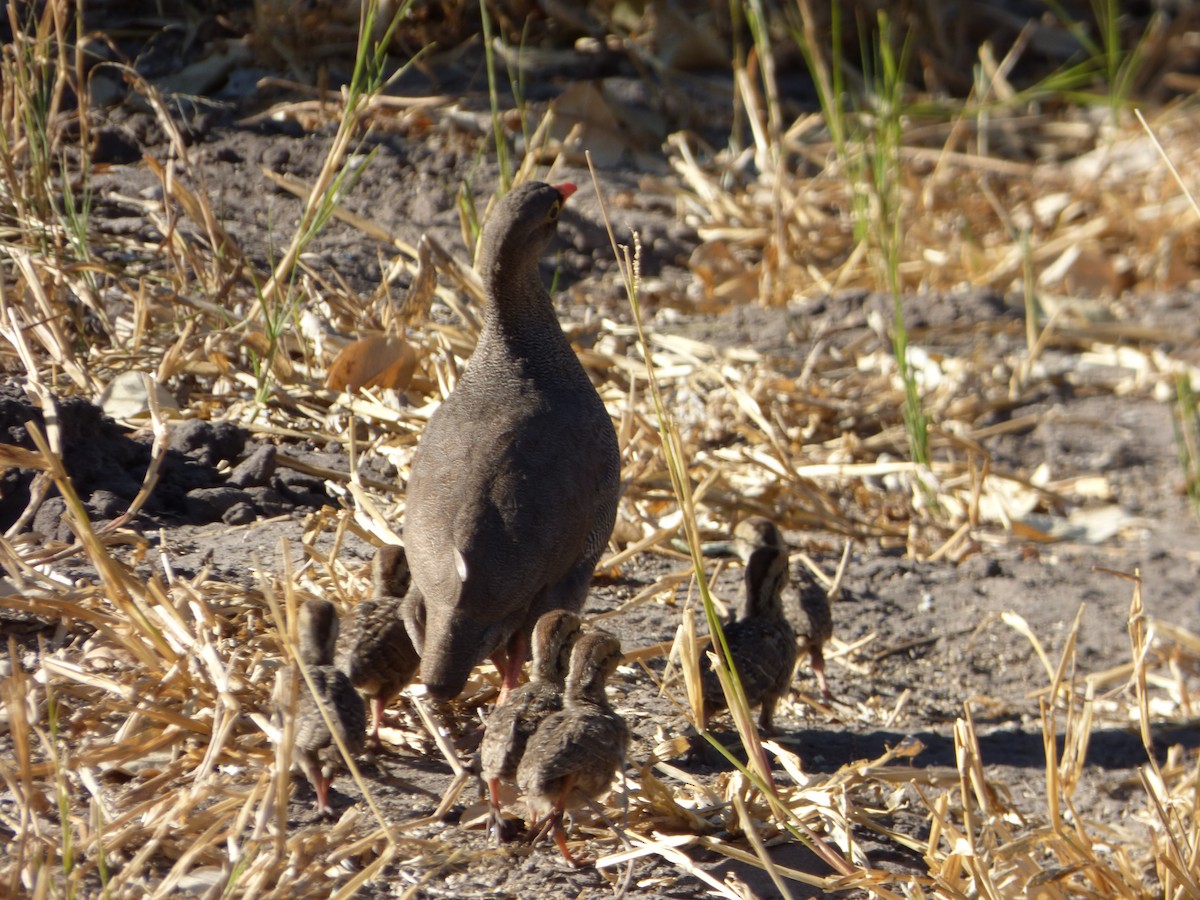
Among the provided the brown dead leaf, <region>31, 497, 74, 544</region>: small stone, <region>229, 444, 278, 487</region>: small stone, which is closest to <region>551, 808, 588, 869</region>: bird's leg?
<region>31, 497, 74, 544</region>: small stone

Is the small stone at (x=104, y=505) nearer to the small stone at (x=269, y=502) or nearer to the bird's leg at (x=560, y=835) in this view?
the small stone at (x=269, y=502)

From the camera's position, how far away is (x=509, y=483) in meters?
3.96

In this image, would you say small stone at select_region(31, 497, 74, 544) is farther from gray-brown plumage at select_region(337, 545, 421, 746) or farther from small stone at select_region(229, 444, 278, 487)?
gray-brown plumage at select_region(337, 545, 421, 746)

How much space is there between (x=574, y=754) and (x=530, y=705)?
0.99 ft

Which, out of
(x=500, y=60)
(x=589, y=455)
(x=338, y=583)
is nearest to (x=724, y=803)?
(x=589, y=455)

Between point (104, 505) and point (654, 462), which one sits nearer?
point (104, 505)

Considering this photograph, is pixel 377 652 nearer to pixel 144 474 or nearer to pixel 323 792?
pixel 323 792

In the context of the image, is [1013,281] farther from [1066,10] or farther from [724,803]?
[724,803]

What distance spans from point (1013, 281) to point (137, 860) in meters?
6.32

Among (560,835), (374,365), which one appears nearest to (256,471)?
(374,365)

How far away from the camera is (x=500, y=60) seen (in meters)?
8.48

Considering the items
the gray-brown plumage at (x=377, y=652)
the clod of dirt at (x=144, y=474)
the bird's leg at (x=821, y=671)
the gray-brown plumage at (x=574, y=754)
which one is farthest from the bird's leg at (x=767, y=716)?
the clod of dirt at (x=144, y=474)

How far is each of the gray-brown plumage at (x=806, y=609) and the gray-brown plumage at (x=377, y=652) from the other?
55.0 inches

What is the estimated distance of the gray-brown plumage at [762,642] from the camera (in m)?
4.31
